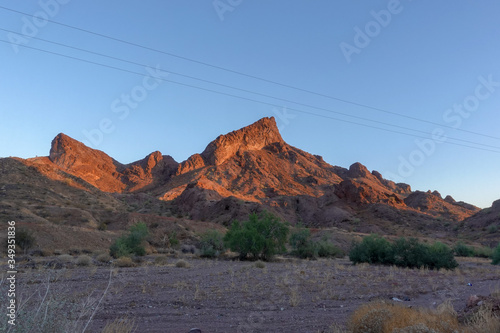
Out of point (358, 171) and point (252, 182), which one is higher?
point (358, 171)

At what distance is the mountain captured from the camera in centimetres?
5728

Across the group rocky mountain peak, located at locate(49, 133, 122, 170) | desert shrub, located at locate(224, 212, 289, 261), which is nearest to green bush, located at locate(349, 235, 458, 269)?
desert shrub, located at locate(224, 212, 289, 261)

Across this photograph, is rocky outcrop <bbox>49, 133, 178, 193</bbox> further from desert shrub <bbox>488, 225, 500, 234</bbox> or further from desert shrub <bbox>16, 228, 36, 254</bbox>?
desert shrub <bbox>488, 225, 500, 234</bbox>

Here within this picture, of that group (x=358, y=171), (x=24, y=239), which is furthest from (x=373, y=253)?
(x=358, y=171)

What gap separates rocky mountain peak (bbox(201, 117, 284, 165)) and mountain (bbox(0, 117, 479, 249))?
40 cm

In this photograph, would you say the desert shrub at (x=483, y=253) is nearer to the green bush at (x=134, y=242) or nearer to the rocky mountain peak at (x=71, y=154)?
the green bush at (x=134, y=242)

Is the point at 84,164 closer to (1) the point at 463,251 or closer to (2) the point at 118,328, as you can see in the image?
(1) the point at 463,251

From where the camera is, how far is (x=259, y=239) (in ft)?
111

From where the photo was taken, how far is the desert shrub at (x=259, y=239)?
3369 centimetres

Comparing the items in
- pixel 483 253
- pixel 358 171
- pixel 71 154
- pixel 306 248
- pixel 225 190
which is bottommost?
pixel 483 253

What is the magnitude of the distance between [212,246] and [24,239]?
1705cm

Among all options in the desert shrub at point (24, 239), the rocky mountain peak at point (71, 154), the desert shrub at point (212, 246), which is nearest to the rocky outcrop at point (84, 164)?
the rocky mountain peak at point (71, 154)

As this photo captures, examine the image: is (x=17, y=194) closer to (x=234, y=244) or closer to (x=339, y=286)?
(x=234, y=244)

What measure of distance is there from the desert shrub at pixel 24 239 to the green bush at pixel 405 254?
27.8 metres
